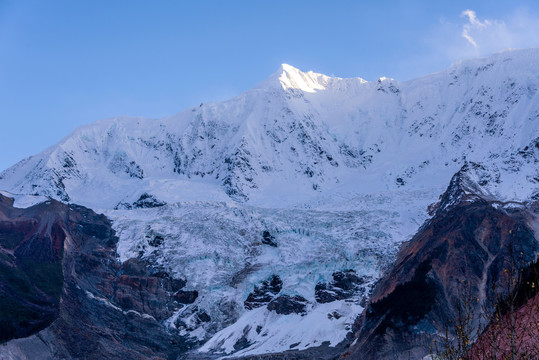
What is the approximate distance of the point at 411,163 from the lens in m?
166

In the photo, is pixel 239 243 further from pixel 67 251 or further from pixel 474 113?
pixel 474 113

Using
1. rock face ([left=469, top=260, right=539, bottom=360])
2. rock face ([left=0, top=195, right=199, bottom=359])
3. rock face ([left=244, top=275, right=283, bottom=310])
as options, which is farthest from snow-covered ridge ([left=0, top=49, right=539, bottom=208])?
rock face ([left=469, top=260, right=539, bottom=360])

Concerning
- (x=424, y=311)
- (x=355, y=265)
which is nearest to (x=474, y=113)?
(x=355, y=265)

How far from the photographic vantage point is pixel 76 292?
114125mm

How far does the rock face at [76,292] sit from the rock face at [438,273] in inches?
1536

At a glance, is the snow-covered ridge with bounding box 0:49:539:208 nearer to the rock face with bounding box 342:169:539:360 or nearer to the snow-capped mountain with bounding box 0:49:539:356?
the snow-capped mountain with bounding box 0:49:539:356

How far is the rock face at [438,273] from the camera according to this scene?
286ft

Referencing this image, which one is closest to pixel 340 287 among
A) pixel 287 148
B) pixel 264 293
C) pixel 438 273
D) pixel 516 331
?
pixel 264 293

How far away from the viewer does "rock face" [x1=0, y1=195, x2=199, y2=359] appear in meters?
98.2

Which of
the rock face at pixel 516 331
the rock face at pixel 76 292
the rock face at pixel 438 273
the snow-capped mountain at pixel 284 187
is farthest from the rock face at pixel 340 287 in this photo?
the rock face at pixel 516 331

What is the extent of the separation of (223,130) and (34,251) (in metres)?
81.4

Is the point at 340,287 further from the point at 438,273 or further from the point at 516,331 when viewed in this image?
the point at 516,331

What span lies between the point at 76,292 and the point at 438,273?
212 ft

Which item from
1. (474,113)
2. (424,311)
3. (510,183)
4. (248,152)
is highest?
(248,152)
